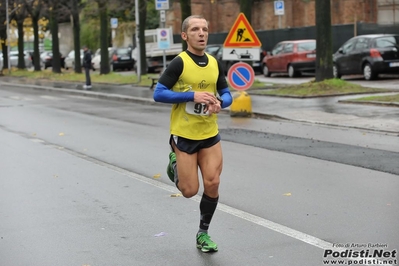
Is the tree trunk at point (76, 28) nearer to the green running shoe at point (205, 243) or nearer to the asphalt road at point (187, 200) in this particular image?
the asphalt road at point (187, 200)

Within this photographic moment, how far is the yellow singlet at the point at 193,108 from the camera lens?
6566 millimetres

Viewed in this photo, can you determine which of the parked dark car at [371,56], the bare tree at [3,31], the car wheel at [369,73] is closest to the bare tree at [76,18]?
the bare tree at [3,31]

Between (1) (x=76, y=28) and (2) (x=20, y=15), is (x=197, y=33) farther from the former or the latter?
(2) (x=20, y=15)

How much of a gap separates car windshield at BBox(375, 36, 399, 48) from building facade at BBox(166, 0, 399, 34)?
1183 centimetres

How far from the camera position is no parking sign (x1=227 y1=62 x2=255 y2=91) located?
18.6 m

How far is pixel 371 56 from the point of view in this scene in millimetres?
27922

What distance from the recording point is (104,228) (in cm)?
765

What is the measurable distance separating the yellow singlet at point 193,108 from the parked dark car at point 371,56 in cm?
2196

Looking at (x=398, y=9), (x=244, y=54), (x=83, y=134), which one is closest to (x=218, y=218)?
(x=83, y=134)

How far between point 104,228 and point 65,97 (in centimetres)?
2277

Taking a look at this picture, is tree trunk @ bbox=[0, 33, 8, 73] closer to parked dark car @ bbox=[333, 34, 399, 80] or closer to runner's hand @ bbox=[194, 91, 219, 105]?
parked dark car @ bbox=[333, 34, 399, 80]

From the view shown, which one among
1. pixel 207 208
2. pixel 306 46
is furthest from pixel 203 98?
pixel 306 46

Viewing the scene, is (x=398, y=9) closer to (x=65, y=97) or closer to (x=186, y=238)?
(x=65, y=97)

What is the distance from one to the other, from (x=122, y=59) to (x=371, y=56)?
28.1 meters
